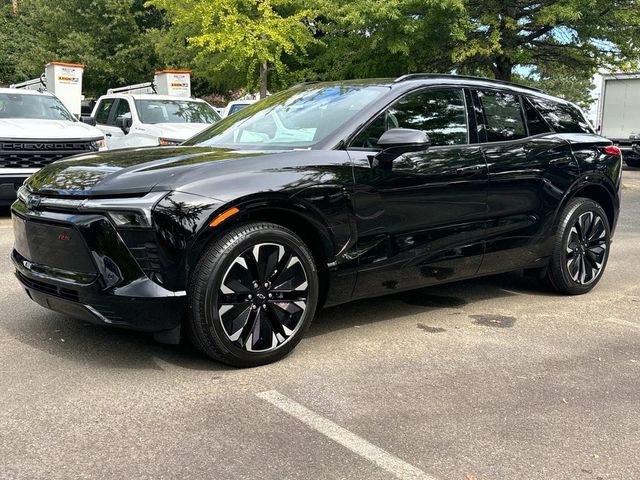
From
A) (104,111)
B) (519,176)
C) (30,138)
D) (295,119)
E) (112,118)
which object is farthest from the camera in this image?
(104,111)

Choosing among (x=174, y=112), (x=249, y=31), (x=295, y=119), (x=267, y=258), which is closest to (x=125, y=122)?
(x=174, y=112)

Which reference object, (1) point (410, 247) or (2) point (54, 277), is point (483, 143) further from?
(2) point (54, 277)

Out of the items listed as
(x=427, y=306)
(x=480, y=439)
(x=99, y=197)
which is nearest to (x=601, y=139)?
(x=427, y=306)

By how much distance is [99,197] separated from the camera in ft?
11.7

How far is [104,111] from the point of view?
14.1 metres

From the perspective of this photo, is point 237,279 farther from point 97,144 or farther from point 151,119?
point 151,119

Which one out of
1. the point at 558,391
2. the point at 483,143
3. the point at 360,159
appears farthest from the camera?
the point at 483,143

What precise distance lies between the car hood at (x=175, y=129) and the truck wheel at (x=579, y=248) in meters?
7.52

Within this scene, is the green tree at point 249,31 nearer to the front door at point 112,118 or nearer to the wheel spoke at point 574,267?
the front door at point 112,118

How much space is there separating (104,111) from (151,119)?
6.29 ft

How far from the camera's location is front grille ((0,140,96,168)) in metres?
8.80

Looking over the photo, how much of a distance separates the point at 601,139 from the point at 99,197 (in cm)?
435

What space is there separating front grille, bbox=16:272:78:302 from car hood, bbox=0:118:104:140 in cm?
559

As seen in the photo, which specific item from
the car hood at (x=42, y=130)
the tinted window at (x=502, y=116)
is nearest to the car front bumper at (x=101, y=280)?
the tinted window at (x=502, y=116)
